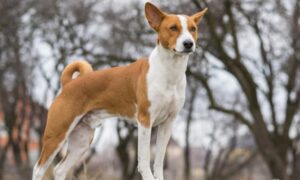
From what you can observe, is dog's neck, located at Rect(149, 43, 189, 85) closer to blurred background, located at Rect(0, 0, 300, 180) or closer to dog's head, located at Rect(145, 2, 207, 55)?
dog's head, located at Rect(145, 2, 207, 55)

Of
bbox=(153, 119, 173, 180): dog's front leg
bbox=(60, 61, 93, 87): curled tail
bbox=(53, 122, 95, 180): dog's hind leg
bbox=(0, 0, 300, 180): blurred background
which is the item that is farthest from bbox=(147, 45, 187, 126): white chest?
bbox=(0, 0, 300, 180): blurred background

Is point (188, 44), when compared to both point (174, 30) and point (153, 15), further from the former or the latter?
point (153, 15)

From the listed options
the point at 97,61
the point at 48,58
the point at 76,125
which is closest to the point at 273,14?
the point at 97,61

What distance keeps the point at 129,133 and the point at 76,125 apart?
18.9 metres

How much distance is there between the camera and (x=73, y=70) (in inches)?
336

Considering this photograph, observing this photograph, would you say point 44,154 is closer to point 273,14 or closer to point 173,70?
point 173,70

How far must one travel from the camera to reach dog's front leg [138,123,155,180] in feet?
23.9

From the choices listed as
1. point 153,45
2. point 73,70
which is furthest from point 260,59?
point 73,70

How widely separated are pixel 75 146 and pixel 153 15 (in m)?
2.12

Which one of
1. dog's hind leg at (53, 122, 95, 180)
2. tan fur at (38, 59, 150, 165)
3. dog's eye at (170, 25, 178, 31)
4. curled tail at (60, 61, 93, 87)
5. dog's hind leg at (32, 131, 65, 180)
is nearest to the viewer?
dog's eye at (170, 25, 178, 31)

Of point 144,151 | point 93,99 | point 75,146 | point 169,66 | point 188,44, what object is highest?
point 188,44

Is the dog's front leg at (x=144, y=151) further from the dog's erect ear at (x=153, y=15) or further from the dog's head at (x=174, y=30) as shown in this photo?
the dog's erect ear at (x=153, y=15)

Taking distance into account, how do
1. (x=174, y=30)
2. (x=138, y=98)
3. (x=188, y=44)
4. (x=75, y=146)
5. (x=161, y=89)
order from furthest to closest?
(x=75, y=146), (x=138, y=98), (x=161, y=89), (x=174, y=30), (x=188, y=44)

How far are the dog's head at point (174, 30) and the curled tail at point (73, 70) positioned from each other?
4.95 feet
